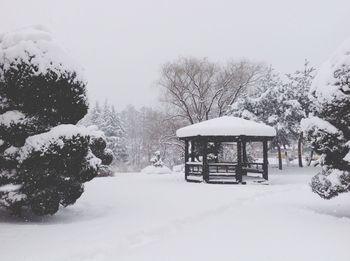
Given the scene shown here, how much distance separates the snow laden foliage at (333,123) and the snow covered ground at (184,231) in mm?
937

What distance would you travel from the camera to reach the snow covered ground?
21.4ft

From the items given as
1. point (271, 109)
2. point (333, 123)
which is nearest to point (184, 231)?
point (333, 123)

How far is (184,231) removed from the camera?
8.38 meters

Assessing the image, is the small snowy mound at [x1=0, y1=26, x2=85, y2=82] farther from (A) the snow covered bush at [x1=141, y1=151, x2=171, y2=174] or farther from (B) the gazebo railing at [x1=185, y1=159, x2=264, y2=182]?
(A) the snow covered bush at [x1=141, y1=151, x2=171, y2=174]

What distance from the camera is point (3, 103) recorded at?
9.23 meters

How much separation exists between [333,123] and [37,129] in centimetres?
687

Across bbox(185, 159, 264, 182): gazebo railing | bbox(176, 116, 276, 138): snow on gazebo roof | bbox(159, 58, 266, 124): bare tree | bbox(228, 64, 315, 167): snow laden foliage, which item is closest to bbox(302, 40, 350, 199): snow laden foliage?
bbox(176, 116, 276, 138): snow on gazebo roof

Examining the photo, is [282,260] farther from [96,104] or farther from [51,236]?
[96,104]

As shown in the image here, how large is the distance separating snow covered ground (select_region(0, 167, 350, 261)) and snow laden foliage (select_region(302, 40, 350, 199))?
94 centimetres

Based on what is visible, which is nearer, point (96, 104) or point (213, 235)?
point (213, 235)

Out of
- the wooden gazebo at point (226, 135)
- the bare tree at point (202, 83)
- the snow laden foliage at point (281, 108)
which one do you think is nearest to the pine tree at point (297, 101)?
the snow laden foliage at point (281, 108)

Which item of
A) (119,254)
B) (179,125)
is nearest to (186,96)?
(179,125)

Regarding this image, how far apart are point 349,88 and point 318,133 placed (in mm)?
1255

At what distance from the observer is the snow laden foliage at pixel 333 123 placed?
359 inches
